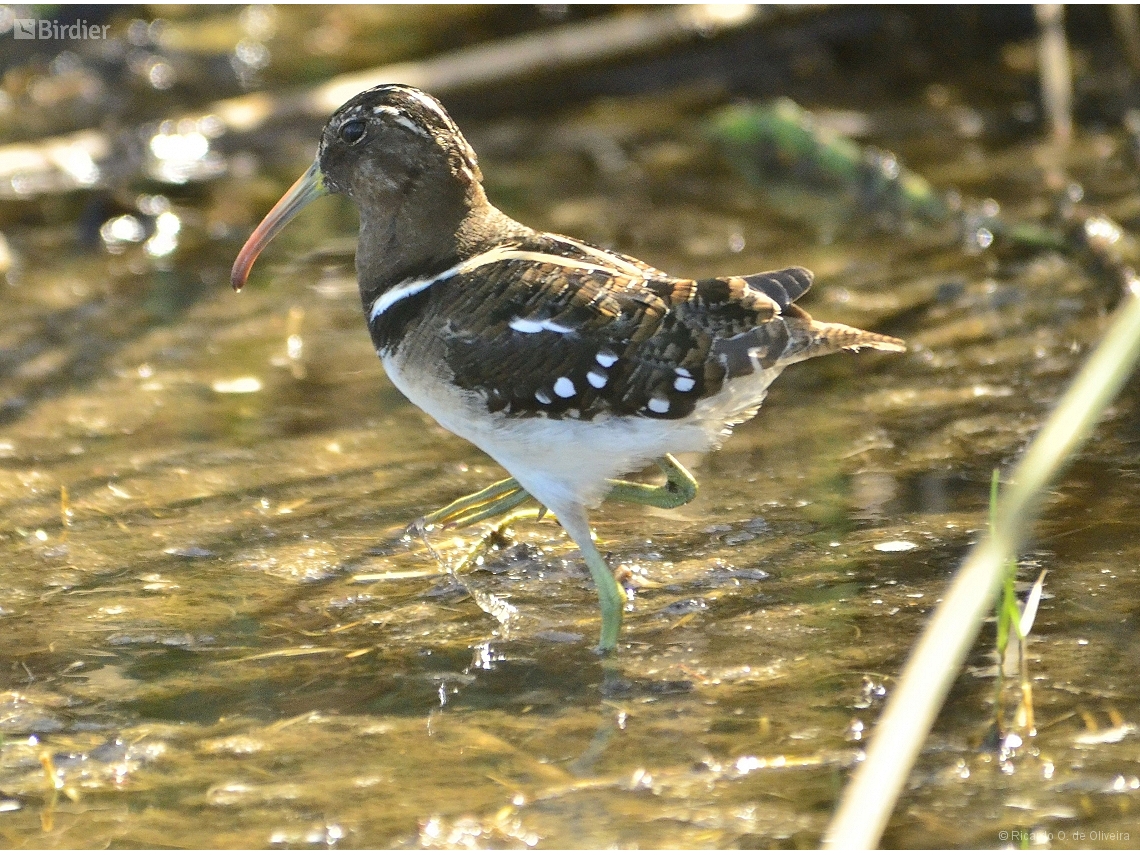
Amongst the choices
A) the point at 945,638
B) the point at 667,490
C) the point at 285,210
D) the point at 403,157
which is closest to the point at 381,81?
the point at 285,210

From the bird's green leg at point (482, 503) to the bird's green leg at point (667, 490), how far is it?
12.5 inches

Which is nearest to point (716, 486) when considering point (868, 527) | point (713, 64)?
point (868, 527)

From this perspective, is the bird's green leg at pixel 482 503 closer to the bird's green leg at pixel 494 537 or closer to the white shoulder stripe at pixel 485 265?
the bird's green leg at pixel 494 537

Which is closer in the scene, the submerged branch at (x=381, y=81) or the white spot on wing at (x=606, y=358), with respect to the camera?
the white spot on wing at (x=606, y=358)

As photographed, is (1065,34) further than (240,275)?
Yes

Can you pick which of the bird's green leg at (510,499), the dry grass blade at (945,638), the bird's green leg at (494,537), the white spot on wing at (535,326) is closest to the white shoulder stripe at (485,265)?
the white spot on wing at (535,326)

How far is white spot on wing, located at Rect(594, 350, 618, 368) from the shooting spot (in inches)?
165

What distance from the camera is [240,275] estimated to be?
17.1 feet

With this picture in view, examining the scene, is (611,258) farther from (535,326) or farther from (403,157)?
(403,157)

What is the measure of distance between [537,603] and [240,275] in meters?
1.64

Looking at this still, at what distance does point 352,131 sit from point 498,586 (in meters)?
1.58

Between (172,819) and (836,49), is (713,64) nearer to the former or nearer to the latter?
(836,49)

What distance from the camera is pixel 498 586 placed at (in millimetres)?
4723

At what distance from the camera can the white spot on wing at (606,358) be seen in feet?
13.7
